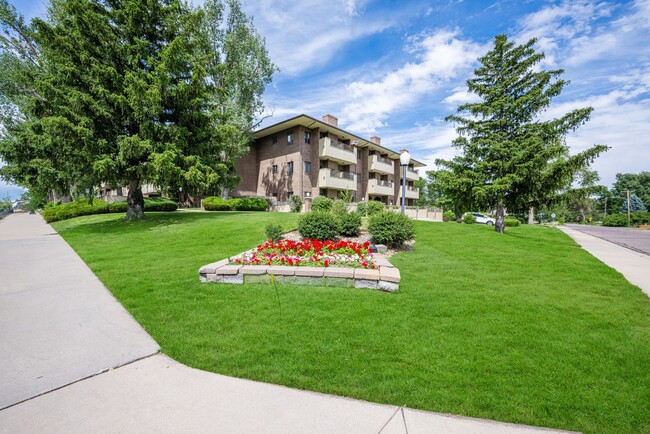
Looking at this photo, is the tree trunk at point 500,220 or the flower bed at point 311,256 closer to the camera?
the flower bed at point 311,256

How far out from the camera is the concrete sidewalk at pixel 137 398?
203 cm

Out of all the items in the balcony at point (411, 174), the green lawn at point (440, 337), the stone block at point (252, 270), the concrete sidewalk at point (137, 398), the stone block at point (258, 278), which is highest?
the balcony at point (411, 174)

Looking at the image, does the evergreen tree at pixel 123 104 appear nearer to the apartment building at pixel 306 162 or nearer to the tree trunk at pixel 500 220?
the apartment building at pixel 306 162

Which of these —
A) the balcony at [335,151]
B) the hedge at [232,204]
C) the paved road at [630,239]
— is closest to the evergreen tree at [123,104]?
the hedge at [232,204]

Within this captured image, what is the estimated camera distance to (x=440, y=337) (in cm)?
340

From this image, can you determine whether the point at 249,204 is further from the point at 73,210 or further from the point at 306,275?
the point at 306,275

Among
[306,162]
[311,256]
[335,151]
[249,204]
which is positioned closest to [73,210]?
[249,204]

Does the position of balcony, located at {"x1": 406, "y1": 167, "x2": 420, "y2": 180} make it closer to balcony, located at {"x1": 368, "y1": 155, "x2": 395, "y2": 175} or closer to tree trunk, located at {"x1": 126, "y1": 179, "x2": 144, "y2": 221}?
balcony, located at {"x1": 368, "y1": 155, "x2": 395, "y2": 175}

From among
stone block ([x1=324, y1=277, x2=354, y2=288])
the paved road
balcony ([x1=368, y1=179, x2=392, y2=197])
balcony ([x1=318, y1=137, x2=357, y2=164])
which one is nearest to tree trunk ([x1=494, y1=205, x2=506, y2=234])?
the paved road

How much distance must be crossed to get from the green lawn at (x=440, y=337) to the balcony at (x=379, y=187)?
88.8 ft

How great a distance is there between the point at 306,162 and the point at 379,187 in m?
11.7

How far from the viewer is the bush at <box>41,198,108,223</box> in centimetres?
2008

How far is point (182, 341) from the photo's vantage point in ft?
10.6

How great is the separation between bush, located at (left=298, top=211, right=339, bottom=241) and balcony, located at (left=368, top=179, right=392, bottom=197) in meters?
25.4
